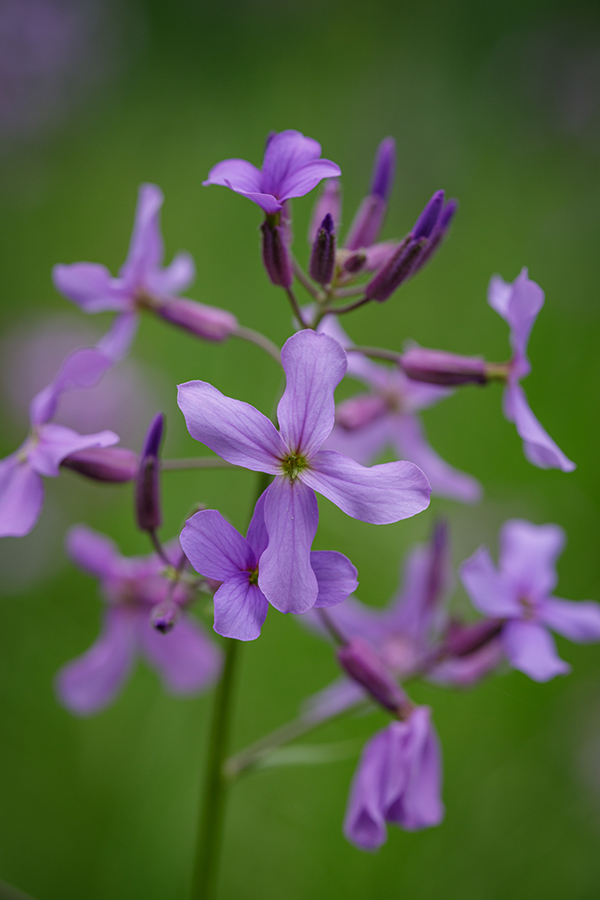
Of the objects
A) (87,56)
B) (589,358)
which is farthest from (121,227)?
(589,358)

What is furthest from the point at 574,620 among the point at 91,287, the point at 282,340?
the point at 282,340

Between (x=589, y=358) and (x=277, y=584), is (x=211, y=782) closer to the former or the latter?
(x=277, y=584)

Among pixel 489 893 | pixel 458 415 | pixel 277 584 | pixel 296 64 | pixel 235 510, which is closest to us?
pixel 277 584

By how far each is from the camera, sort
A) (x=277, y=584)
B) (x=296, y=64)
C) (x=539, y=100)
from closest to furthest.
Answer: (x=277, y=584)
(x=539, y=100)
(x=296, y=64)

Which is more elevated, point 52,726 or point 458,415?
point 458,415

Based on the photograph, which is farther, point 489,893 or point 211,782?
point 489,893

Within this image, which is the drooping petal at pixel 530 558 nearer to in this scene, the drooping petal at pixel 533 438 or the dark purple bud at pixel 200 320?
the drooping petal at pixel 533 438

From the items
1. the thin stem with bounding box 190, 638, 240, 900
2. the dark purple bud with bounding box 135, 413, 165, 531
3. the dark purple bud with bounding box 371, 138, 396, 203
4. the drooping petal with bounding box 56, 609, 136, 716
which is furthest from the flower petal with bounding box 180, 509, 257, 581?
the dark purple bud with bounding box 371, 138, 396, 203

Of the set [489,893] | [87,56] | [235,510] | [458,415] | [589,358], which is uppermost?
[87,56]
